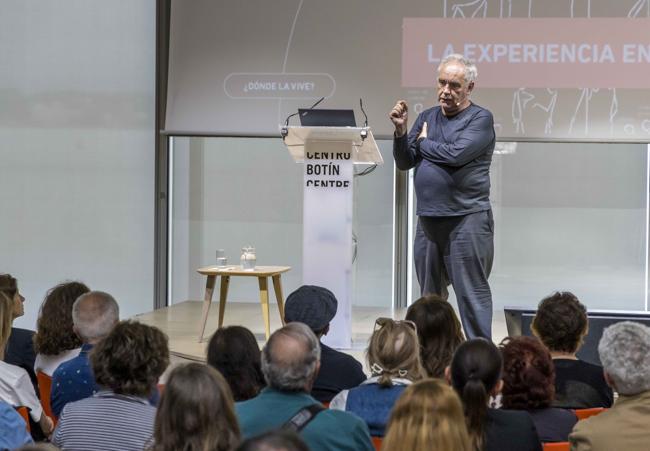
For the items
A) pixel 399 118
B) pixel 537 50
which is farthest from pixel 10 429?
pixel 537 50

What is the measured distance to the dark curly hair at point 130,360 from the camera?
8.17 feet

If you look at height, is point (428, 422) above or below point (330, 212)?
below

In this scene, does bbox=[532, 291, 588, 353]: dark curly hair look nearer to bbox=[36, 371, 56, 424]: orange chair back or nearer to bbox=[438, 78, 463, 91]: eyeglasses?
bbox=[438, 78, 463, 91]: eyeglasses

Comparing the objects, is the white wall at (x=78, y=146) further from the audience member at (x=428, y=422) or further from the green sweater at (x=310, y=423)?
the audience member at (x=428, y=422)

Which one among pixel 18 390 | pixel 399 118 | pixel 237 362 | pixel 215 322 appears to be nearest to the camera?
pixel 237 362

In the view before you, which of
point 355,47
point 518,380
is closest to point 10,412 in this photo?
point 518,380

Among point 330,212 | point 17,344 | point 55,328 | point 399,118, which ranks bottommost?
point 17,344

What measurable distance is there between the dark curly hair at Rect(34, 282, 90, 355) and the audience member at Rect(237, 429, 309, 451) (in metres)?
2.24

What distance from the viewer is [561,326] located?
328 centimetres

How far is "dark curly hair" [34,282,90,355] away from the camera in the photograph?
11.3 ft

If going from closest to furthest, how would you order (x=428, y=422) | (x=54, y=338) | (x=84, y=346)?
(x=428, y=422), (x=84, y=346), (x=54, y=338)

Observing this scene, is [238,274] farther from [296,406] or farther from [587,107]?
[296,406]

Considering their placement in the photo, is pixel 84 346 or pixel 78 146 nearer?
pixel 84 346

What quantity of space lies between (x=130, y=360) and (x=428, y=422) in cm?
93
